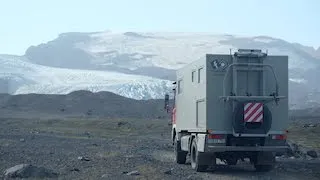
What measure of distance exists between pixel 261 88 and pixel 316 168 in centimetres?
513

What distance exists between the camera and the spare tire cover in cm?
2167

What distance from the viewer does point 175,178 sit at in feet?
67.7

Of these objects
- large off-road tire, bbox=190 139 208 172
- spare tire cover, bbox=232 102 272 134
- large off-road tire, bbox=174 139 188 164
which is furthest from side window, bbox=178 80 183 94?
spare tire cover, bbox=232 102 272 134

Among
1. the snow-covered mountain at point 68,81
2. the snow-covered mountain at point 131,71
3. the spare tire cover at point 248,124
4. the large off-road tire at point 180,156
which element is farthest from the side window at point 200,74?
the snow-covered mountain at point 131,71

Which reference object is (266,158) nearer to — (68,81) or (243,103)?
(243,103)

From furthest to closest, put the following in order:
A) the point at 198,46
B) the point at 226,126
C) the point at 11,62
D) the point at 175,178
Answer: the point at 198,46
the point at 11,62
the point at 226,126
the point at 175,178

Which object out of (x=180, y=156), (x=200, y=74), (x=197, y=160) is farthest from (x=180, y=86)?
(x=197, y=160)

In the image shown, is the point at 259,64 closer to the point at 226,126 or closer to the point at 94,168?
the point at 226,126

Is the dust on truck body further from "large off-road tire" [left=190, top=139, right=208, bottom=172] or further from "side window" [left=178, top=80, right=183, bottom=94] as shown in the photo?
"side window" [left=178, top=80, right=183, bottom=94]

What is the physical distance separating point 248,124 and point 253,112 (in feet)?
1.38

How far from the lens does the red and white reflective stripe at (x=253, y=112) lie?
21703 mm

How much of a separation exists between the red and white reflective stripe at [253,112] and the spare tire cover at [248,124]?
0.45 feet

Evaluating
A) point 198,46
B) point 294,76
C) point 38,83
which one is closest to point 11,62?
point 38,83

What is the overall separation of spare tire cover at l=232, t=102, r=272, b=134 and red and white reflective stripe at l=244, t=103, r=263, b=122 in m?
0.14
